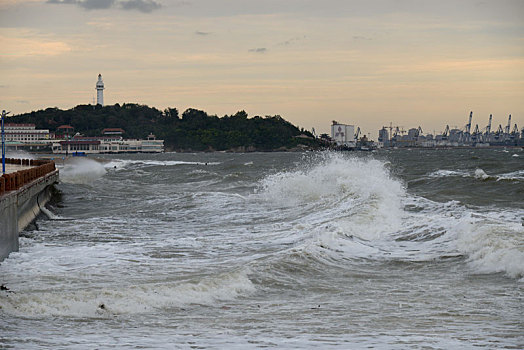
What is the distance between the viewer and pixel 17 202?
17.2m

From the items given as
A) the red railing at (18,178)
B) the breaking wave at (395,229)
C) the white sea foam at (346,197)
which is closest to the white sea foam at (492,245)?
the breaking wave at (395,229)

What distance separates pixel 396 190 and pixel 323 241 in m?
15.2

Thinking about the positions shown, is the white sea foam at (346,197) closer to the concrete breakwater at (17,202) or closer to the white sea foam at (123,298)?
the white sea foam at (123,298)

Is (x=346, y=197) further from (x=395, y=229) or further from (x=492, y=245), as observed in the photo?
(x=492, y=245)

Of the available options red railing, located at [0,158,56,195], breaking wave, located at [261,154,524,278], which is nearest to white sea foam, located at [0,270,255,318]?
breaking wave, located at [261,154,524,278]

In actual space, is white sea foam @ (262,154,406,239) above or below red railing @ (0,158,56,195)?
below

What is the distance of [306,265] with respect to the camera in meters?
13.2

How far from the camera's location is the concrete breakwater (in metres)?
14.5

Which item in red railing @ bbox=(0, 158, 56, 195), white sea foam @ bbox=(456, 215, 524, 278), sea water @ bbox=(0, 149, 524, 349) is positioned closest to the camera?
sea water @ bbox=(0, 149, 524, 349)

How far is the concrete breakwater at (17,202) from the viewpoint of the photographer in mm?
14461

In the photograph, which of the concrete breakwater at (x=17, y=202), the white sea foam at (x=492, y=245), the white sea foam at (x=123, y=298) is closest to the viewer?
the white sea foam at (x=123, y=298)

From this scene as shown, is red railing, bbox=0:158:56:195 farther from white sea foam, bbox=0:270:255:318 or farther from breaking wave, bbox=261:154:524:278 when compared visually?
breaking wave, bbox=261:154:524:278

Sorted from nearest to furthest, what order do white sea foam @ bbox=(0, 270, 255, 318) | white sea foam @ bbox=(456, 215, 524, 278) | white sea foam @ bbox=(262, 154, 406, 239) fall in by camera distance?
white sea foam @ bbox=(0, 270, 255, 318), white sea foam @ bbox=(456, 215, 524, 278), white sea foam @ bbox=(262, 154, 406, 239)

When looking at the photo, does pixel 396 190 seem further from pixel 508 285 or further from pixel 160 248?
pixel 508 285
